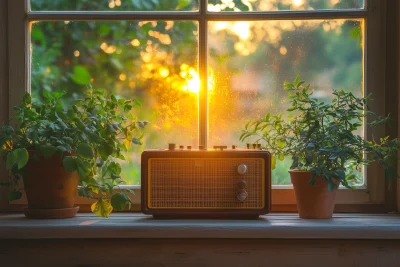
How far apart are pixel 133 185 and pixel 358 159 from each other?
82 centimetres

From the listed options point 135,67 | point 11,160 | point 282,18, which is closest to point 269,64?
point 282,18

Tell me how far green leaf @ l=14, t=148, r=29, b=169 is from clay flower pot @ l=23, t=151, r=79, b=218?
0.26ft

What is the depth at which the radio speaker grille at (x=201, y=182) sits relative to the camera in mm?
1858

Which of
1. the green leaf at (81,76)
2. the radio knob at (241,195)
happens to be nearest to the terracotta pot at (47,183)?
the green leaf at (81,76)

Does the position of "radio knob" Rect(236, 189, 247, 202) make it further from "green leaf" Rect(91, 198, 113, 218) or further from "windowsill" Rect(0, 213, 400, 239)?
"green leaf" Rect(91, 198, 113, 218)

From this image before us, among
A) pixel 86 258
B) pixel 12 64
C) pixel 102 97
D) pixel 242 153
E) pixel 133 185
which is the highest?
pixel 12 64

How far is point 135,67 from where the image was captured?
2164 millimetres

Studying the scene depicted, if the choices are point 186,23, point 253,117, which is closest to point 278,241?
point 253,117

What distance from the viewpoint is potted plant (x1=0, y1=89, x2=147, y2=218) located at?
181cm

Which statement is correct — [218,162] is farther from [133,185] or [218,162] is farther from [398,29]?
[398,29]

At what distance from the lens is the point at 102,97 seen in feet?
6.69

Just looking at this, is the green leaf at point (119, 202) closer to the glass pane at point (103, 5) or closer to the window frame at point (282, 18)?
the window frame at point (282, 18)

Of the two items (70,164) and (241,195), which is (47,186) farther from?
(241,195)

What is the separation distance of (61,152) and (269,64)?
84 centimetres
